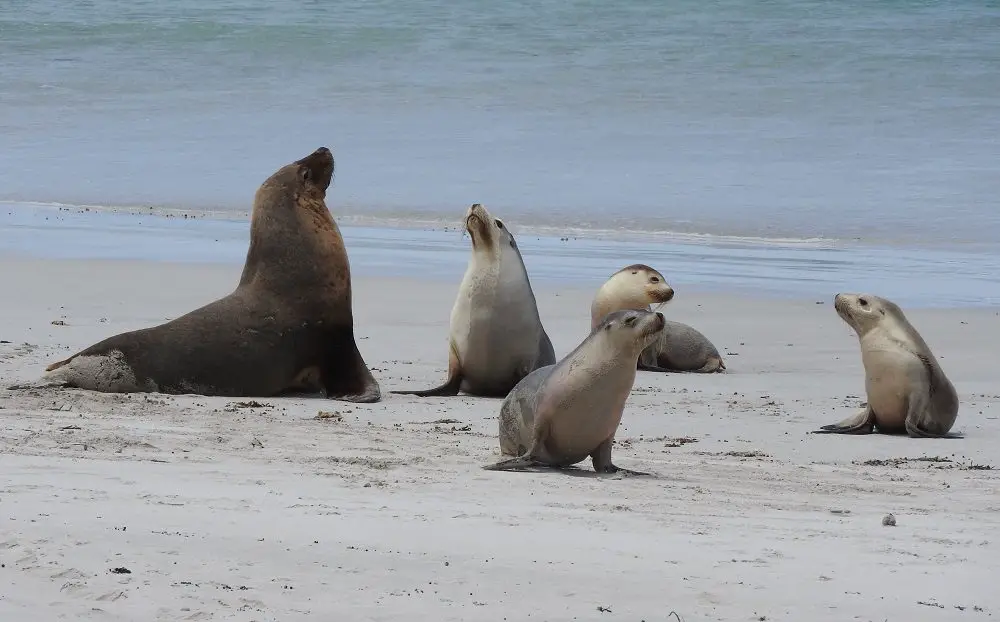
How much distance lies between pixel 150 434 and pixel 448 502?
1.55m

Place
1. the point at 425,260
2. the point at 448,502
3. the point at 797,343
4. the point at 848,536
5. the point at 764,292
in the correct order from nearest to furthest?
the point at 848,536
the point at 448,502
the point at 797,343
the point at 764,292
the point at 425,260

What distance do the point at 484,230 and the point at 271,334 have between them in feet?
4.50

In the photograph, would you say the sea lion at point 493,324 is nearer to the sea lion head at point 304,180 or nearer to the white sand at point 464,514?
the white sand at point 464,514

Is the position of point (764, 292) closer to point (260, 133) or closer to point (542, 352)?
point (542, 352)

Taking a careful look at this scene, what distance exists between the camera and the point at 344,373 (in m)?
7.76

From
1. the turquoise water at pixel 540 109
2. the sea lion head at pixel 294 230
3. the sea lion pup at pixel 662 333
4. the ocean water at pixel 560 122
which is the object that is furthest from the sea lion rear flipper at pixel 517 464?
the turquoise water at pixel 540 109

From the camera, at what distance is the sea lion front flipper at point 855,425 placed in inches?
280

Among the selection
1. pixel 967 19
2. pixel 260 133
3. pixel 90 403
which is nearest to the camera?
pixel 90 403

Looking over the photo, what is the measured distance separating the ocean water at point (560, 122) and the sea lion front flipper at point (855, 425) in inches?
183

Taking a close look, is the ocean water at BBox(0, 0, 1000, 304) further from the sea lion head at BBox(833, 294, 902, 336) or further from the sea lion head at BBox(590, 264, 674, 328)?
the sea lion head at BBox(833, 294, 902, 336)

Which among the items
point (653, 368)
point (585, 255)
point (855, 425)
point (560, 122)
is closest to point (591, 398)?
point (855, 425)

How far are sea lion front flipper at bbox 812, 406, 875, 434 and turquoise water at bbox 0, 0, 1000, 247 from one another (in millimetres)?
7565

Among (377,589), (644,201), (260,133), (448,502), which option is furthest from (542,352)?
(260,133)

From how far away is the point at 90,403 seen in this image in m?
6.70
